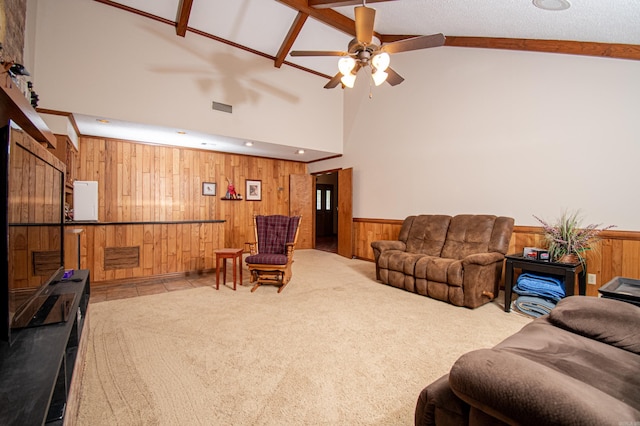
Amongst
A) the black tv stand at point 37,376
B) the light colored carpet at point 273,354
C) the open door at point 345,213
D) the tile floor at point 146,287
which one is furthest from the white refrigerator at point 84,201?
the open door at point 345,213

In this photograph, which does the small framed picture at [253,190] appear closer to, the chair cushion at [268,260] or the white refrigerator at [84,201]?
the white refrigerator at [84,201]

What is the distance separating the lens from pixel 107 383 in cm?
175

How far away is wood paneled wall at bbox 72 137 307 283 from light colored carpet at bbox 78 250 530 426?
107 centimetres

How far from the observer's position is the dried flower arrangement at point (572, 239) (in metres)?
Answer: 2.87

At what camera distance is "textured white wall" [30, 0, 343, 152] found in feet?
11.7

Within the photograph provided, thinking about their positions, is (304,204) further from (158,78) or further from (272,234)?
(158,78)

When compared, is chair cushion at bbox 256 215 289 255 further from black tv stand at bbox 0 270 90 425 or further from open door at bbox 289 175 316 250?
open door at bbox 289 175 316 250

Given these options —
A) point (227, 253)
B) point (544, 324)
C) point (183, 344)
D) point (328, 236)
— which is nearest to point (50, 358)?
point (183, 344)

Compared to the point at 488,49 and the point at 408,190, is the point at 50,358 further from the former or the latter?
the point at 488,49

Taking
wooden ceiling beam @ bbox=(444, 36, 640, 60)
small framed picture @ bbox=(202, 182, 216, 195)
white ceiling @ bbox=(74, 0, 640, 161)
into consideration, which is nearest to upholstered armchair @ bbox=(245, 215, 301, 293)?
white ceiling @ bbox=(74, 0, 640, 161)

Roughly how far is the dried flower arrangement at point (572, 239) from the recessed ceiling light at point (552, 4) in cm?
210

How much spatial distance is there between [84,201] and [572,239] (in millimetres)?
6406

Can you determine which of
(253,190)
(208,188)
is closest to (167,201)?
(208,188)

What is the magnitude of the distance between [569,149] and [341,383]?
11.8ft
